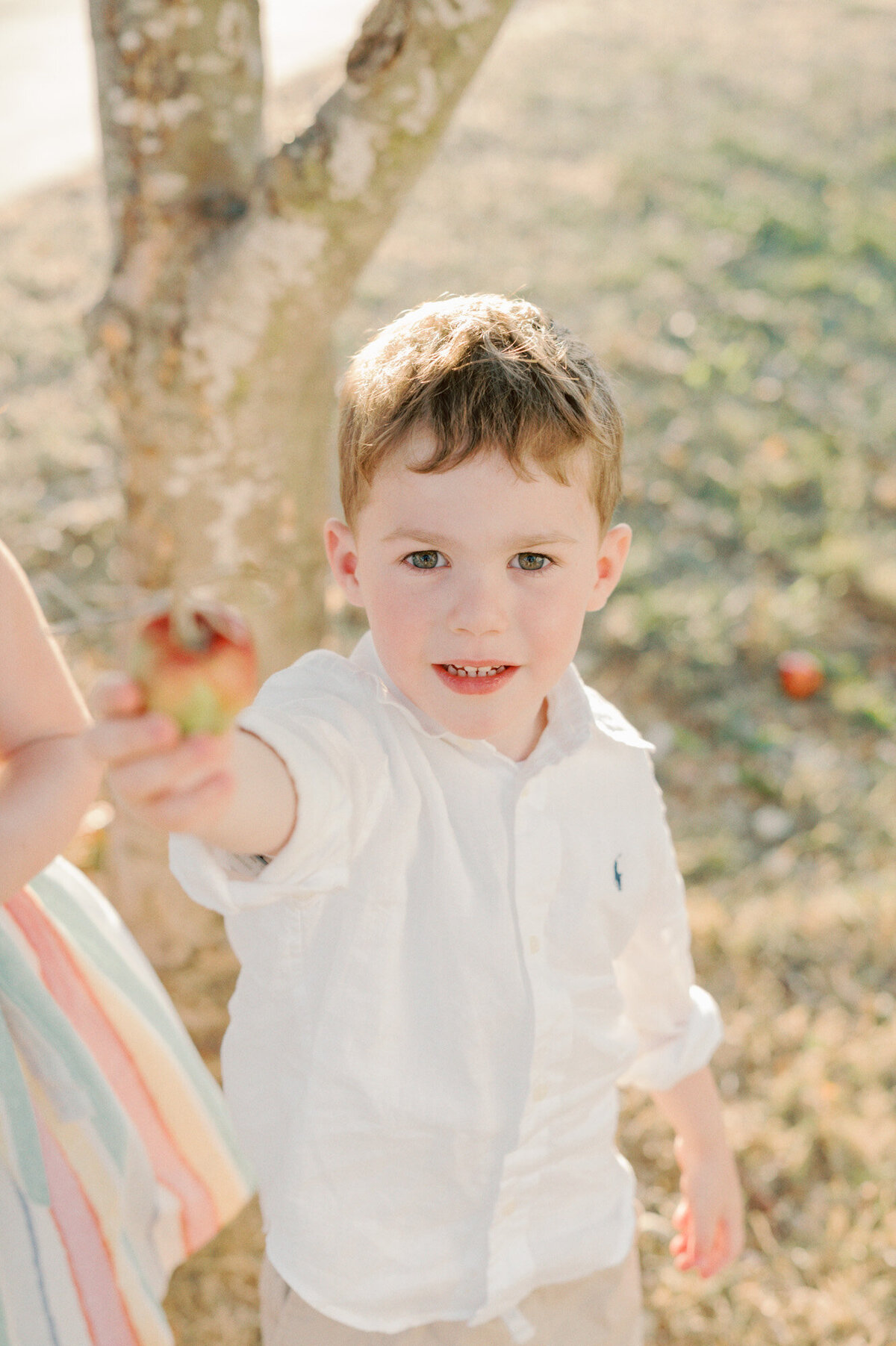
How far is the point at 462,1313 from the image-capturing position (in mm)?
1355

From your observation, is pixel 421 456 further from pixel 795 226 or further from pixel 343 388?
pixel 795 226

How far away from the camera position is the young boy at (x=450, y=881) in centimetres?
116

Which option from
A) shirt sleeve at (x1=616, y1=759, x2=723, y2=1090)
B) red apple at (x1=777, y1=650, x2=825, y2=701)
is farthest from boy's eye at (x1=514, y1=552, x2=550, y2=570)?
red apple at (x1=777, y1=650, x2=825, y2=701)

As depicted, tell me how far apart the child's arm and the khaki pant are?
1.96 feet

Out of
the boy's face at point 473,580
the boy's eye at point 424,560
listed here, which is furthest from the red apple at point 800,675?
the boy's eye at point 424,560

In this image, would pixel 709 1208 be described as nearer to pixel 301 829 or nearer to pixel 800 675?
pixel 301 829

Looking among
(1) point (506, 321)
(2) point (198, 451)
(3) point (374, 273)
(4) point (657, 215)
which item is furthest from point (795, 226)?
(1) point (506, 321)

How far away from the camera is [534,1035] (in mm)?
1301

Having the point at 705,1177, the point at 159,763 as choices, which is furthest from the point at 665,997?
the point at 159,763

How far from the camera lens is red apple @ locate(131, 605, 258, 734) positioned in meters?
0.83

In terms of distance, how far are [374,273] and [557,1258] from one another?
5.01m

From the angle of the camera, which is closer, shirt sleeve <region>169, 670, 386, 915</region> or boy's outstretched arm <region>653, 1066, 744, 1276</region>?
shirt sleeve <region>169, 670, 386, 915</region>

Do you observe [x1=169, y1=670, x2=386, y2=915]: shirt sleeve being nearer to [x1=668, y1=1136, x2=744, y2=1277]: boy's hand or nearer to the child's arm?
the child's arm

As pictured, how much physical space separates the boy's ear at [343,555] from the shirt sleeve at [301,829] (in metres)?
0.18
